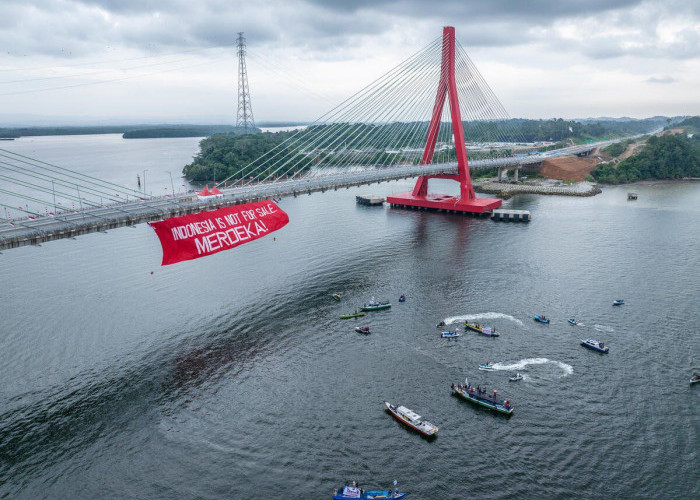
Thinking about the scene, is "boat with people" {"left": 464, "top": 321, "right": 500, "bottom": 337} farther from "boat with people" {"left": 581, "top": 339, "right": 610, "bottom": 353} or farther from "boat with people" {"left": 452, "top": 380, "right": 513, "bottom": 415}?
"boat with people" {"left": 452, "top": 380, "right": 513, "bottom": 415}

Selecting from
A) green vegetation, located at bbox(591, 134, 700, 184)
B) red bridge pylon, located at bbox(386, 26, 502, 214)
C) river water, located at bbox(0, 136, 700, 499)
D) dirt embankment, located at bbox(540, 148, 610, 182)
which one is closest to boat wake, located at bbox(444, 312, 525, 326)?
river water, located at bbox(0, 136, 700, 499)

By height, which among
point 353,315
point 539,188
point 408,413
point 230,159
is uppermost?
point 230,159


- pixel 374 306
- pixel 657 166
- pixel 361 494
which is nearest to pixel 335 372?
pixel 361 494

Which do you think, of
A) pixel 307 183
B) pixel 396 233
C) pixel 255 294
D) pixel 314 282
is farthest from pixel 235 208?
pixel 396 233

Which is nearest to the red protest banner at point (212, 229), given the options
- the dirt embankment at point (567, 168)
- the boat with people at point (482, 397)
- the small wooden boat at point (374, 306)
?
the small wooden boat at point (374, 306)

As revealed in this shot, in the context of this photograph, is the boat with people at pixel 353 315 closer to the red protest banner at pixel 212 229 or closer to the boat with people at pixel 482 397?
the red protest banner at pixel 212 229

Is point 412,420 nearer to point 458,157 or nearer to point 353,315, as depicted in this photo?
point 353,315
